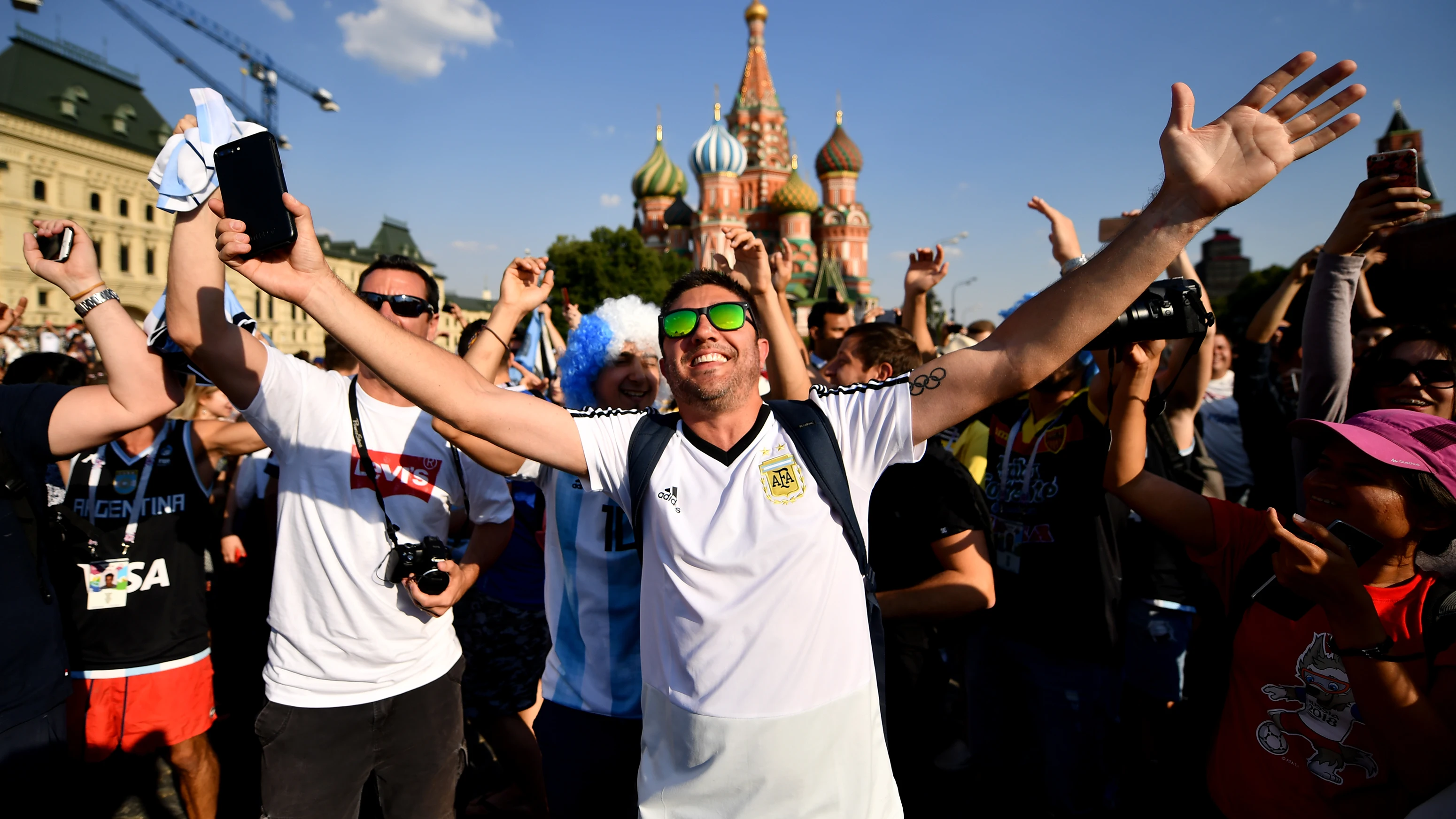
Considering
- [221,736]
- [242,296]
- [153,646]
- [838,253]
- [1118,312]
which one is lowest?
[221,736]

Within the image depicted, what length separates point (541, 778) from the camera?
3570 mm

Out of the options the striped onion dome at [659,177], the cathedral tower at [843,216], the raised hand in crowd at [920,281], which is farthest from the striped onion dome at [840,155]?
the raised hand in crowd at [920,281]

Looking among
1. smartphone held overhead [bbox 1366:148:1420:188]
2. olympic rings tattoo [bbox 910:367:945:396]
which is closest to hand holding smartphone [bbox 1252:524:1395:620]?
olympic rings tattoo [bbox 910:367:945:396]

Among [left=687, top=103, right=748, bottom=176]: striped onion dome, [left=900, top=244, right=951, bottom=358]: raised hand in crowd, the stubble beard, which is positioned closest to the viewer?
the stubble beard

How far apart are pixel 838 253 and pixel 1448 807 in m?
52.7

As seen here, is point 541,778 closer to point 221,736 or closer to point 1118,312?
point 221,736

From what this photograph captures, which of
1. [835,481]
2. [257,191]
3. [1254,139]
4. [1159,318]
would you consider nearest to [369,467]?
[257,191]

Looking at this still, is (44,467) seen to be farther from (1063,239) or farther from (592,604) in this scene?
(1063,239)

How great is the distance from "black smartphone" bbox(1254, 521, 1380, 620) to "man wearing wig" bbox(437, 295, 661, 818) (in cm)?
182

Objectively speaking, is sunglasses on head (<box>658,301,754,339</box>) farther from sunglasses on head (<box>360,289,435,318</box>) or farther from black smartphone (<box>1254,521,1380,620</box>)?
black smartphone (<box>1254,521,1380,620</box>)

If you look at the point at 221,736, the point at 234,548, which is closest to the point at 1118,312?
the point at 221,736

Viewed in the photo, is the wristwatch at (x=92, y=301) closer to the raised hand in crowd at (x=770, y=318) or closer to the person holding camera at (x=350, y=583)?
the person holding camera at (x=350, y=583)

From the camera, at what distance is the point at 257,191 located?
1.71 meters

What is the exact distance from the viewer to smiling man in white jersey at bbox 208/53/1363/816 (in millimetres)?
1601
